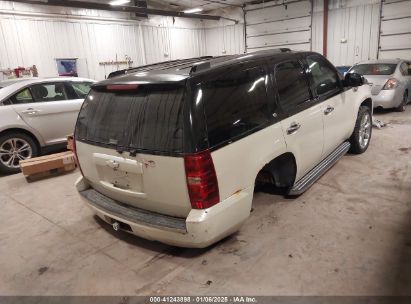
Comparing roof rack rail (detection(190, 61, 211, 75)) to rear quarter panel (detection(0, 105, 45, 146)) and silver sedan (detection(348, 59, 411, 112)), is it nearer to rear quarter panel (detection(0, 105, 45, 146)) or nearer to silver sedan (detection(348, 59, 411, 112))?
rear quarter panel (detection(0, 105, 45, 146))

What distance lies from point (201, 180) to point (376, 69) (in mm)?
8000

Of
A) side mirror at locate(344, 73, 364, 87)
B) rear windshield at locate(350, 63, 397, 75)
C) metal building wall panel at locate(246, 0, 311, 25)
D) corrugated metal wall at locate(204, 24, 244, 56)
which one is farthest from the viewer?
corrugated metal wall at locate(204, 24, 244, 56)

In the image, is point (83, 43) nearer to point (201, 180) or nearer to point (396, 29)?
point (201, 180)

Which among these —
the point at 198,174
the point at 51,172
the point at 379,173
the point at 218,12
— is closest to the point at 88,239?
the point at 198,174

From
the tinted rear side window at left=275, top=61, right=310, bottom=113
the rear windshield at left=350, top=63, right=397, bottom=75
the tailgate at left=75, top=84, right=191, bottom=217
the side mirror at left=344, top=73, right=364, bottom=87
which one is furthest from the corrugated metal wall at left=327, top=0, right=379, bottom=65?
the tailgate at left=75, top=84, right=191, bottom=217

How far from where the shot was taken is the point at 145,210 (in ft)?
8.32

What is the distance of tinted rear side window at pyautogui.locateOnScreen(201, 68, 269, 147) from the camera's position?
7.31 feet

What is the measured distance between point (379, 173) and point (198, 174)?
3124 mm

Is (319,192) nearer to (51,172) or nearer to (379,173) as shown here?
(379,173)

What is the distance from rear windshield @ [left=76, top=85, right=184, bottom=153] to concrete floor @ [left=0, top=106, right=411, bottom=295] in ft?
3.33

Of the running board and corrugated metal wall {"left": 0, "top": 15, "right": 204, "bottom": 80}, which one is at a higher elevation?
corrugated metal wall {"left": 0, "top": 15, "right": 204, "bottom": 80}

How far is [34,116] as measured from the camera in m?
5.50

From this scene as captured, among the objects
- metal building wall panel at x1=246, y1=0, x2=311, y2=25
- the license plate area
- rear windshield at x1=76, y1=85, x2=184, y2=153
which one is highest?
metal building wall panel at x1=246, y1=0, x2=311, y2=25

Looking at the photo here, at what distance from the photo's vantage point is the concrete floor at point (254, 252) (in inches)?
90.0
